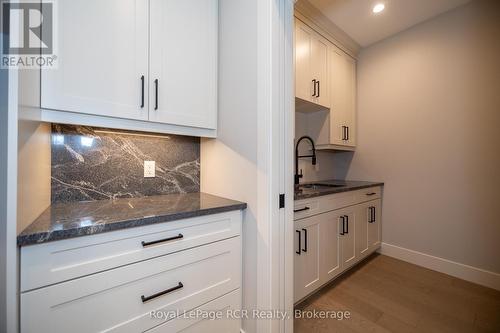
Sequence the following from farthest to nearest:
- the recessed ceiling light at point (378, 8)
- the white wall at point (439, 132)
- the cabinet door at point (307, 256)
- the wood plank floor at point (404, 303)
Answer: the recessed ceiling light at point (378, 8), the white wall at point (439, 132), the cabinet door at point (307, 256), the wood plank floor at point (404, 303)

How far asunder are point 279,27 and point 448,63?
6.95 ft

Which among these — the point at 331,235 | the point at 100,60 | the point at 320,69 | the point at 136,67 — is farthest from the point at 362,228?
the point at 100,60

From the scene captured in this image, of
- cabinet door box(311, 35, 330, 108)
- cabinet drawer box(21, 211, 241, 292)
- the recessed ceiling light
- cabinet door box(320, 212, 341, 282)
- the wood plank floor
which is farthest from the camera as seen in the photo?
cabinet door box(311, 35, 330, 108)

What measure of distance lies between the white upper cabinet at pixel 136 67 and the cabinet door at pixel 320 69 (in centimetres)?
111

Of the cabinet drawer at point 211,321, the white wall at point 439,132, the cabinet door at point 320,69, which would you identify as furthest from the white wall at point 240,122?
the white wall at point 439,132

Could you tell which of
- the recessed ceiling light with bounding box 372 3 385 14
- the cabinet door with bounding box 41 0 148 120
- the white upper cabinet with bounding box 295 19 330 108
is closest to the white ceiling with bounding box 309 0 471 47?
the recessed ceiling light with bounding box 372 3 385 14

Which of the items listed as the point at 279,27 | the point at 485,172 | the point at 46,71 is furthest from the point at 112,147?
the point at 485,172

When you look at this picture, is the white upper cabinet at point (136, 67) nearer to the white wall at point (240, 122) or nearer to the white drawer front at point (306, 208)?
the white wall at point (240, 122)

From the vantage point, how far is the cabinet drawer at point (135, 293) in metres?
0.73

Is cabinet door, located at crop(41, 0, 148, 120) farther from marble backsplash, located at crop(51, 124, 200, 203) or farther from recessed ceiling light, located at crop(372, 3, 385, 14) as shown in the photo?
recessed ceiling light, located at crop(372, 3, 385, 14)

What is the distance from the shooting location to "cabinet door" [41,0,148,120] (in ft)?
3.12

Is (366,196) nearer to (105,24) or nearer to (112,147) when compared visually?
(112,147)

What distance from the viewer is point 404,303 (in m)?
1.64

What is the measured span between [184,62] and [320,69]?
58.4 inches
